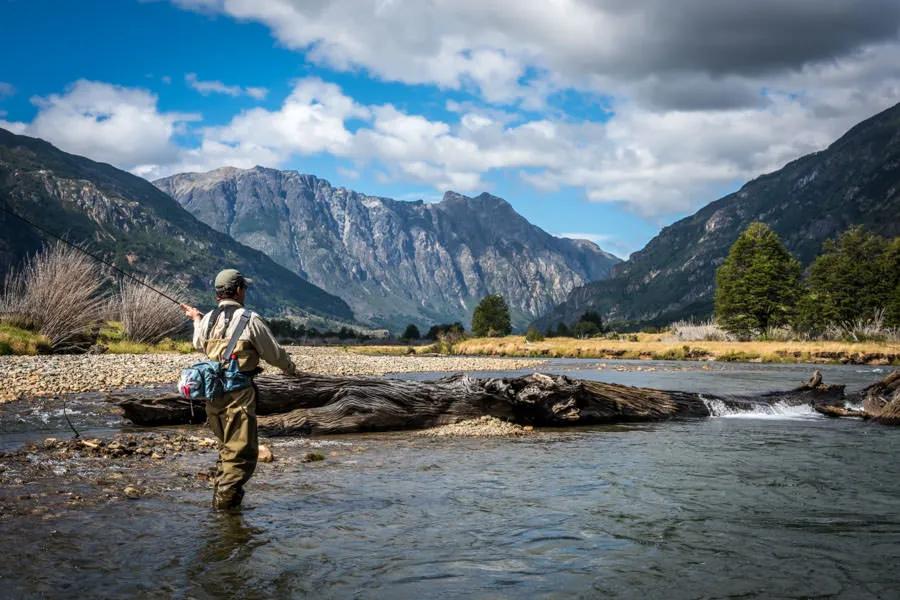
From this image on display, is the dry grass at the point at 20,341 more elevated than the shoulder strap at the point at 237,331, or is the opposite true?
the shoulder strap at the point at 237,331

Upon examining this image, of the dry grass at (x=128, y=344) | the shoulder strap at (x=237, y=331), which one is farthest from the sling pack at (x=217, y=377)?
the dry grass at (x=128, y=344)

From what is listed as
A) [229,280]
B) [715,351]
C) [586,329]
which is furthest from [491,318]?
[229,280]

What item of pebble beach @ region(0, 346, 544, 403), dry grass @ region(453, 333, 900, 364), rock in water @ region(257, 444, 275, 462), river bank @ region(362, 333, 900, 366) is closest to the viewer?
rock in water @ region(257, 444, 275, 462)

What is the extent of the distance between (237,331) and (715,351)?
2467 inches

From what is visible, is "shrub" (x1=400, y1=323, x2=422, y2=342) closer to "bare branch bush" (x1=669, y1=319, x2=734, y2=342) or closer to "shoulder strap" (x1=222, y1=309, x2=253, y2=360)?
"bare branch bush" (x1=669, y1=319, x2=734, y2=342)

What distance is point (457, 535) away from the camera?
6.88m

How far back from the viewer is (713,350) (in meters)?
63.9

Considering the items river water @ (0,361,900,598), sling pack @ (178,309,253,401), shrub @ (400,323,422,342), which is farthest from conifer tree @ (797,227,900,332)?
sling pack @ (178,309,253,401)

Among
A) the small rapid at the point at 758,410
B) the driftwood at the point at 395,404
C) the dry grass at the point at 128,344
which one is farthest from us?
the dry grass at the point at 128,344

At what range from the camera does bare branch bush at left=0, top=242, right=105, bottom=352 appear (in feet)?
97.8

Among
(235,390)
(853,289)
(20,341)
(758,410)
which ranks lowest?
(758,410)

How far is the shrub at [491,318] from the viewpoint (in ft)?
411

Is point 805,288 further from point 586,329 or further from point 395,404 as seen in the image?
point 395,404

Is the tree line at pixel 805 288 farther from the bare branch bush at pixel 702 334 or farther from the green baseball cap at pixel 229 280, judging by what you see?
the green baseball cap at pixel 229 280
